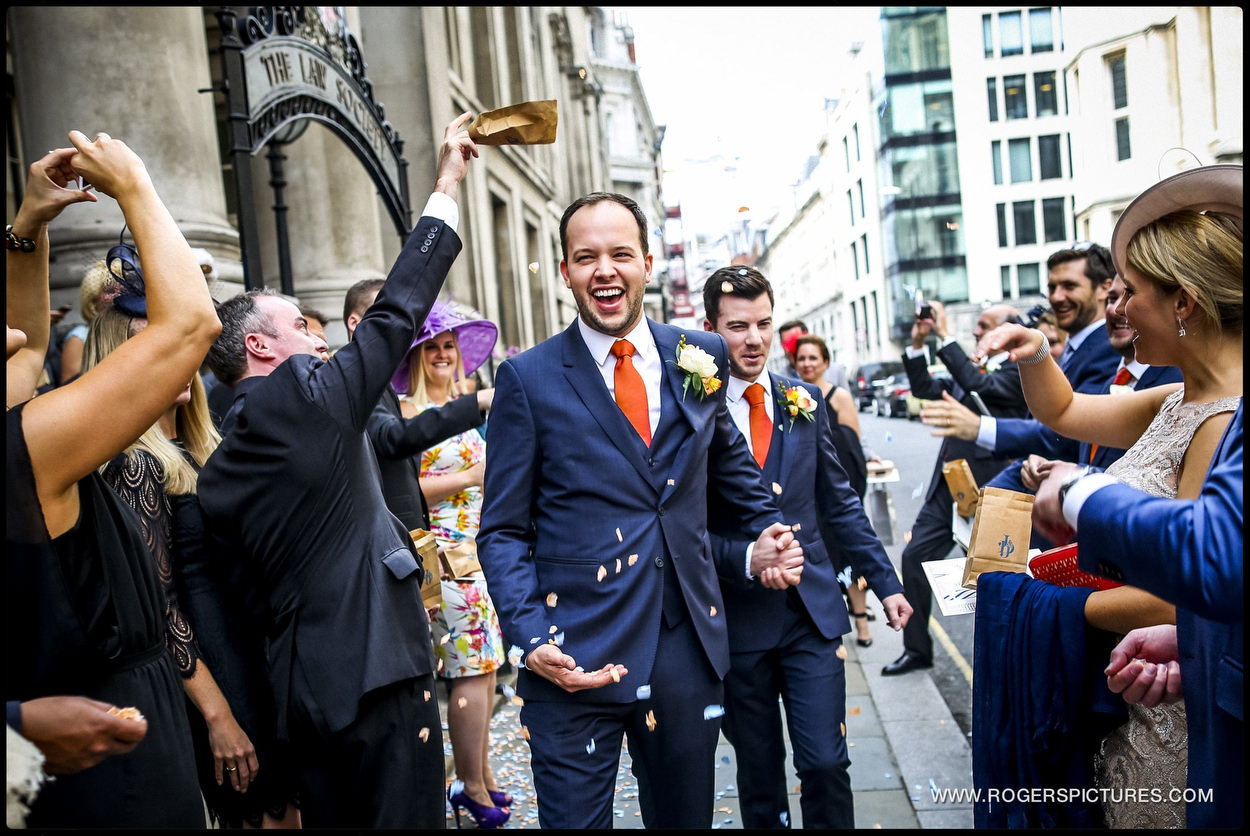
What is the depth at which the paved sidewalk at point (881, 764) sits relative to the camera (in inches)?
167

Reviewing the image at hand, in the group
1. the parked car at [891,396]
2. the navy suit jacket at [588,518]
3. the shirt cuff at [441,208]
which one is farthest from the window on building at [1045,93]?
the shirt cuff at [441,208]

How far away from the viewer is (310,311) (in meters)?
5.21

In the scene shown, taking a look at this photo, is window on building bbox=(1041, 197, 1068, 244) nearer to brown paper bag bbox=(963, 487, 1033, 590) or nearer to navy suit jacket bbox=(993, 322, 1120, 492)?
navy suit jacket bbox=(993, 322, 1120, 492)

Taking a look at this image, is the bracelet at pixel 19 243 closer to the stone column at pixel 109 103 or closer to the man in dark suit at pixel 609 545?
the man in dark suit at pixel 609 545

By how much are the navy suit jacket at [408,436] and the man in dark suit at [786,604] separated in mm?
1031

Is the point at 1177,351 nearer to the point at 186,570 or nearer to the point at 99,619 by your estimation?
the point at 99,619

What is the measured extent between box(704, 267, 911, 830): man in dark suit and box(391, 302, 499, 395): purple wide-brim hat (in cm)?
162

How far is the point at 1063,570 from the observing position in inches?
101

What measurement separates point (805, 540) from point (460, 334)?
272 centimetres

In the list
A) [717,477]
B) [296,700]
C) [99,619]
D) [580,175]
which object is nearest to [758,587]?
[717,477]

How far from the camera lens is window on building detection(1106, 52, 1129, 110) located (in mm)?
18484

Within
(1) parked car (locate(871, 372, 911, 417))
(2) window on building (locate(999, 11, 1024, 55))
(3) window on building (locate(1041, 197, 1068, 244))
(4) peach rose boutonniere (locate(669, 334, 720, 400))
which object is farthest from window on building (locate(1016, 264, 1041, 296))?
(4) peach rose boutonniere (locate(669, 334, 720, 400))

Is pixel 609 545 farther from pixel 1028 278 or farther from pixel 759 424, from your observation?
pixel 1028 278

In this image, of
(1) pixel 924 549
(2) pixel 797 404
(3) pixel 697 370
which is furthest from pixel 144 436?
(1) pixel 924 549
